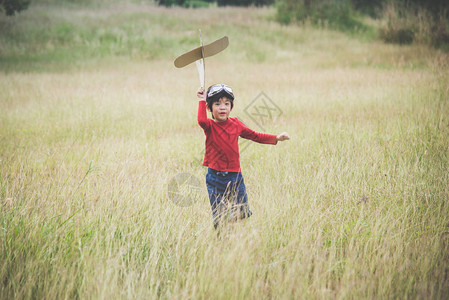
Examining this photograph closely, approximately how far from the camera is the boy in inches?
87.5

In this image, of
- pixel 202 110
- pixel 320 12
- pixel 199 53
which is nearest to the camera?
pixel 202 110

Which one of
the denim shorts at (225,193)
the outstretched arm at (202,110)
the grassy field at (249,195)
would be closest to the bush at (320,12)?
the grassy field at (249,195)

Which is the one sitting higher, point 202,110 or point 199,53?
point 199,53

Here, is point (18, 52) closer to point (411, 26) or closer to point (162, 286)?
point (162, 286)

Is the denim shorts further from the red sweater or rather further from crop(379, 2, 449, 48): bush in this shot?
crop(379, 2, 449, 48): bush

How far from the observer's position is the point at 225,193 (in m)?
2.32

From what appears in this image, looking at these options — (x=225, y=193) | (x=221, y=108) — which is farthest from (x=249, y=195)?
(x=221, y=108)

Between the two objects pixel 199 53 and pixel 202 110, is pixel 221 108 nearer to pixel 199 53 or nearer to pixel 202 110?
pixel 202 110

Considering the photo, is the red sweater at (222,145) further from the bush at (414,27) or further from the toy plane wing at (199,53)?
the bush at (414,27)

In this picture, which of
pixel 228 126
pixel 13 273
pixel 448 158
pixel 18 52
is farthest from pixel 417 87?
pixel 18 52

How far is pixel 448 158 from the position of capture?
3305 millimetres

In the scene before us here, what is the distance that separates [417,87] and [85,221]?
736 centimetres

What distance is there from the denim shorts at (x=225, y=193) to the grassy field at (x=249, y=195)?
127mm

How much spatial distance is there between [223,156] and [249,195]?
2.64 feet
